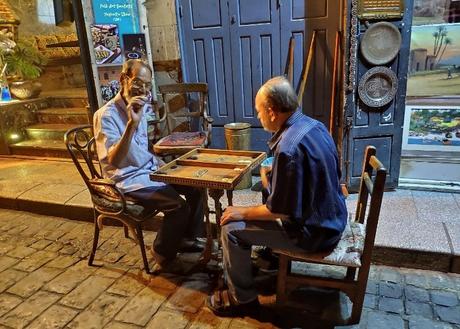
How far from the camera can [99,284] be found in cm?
287

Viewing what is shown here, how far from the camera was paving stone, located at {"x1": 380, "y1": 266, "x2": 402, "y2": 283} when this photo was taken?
273 cm

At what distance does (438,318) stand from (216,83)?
3.20 metres

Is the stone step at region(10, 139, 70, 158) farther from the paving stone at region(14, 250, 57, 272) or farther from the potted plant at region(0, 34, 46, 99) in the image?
the paving stone at region(14, 250, 57, 272)

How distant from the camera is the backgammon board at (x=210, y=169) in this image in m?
2.32

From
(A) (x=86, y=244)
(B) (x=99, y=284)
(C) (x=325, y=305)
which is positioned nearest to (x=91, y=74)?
(A) (x=86, y=244)

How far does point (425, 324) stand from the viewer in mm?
2270

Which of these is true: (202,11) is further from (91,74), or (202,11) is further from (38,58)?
(38,58)

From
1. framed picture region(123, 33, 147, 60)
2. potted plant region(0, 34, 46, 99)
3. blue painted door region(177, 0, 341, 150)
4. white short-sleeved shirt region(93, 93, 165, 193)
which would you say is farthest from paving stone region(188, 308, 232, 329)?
potted plant region(0, 34, 46, 99)

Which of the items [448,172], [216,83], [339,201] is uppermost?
[216,83]

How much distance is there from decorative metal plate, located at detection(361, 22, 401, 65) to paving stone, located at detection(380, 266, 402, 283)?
1.92m

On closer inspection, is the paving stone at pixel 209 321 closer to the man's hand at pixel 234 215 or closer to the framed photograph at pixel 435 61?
the man's hand at pixel 234 215

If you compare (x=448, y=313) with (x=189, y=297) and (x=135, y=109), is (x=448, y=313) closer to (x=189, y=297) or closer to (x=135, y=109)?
(x=189, y=297)

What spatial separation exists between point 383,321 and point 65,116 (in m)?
5.83

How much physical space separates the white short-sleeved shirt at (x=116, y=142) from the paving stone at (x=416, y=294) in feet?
6.42
